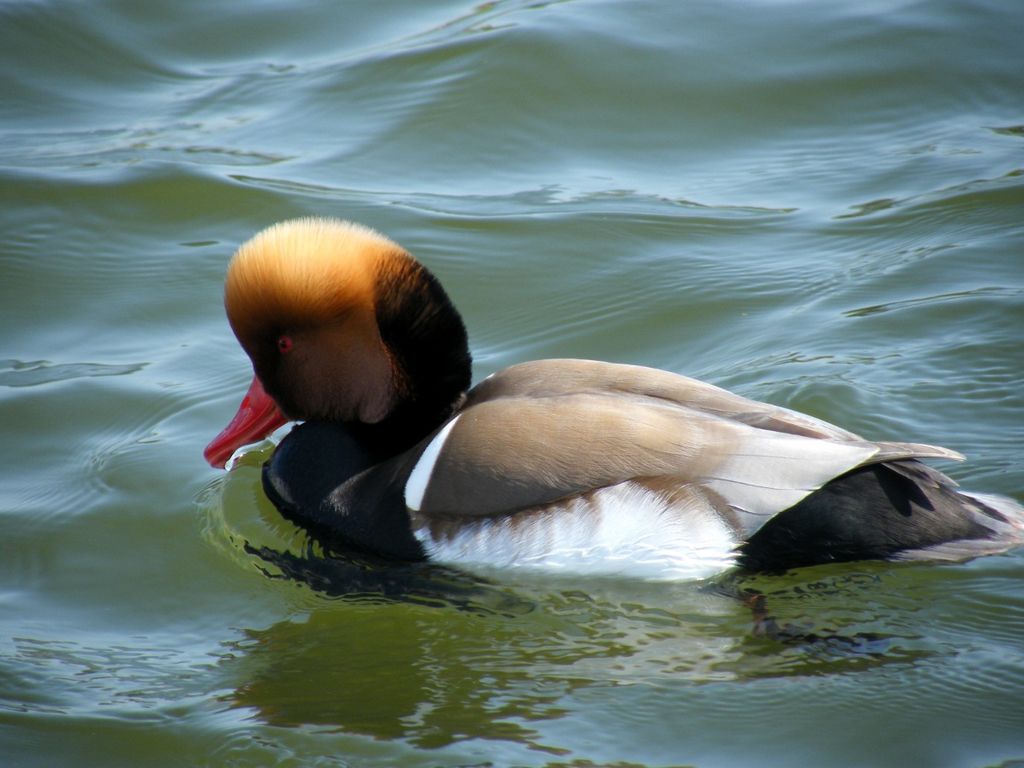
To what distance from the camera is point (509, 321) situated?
6816 mm

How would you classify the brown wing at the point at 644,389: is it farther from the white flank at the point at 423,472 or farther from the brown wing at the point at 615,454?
the white flank at the point at 423,472

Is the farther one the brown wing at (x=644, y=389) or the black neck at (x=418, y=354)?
the black neck at (x=418, y=354)

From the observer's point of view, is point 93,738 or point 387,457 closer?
point 93,738

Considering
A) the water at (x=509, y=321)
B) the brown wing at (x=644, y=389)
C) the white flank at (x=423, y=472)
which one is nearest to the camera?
the water at (x=509, y=321)

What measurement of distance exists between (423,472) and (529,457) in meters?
0.43

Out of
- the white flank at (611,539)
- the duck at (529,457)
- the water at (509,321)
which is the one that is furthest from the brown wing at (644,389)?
the water at (509,321)

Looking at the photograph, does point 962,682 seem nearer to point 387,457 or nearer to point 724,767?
point 724,767

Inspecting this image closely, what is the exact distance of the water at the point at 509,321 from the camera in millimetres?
3990

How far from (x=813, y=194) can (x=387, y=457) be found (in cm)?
393

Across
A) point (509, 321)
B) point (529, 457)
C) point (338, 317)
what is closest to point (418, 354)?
point (338, 317)

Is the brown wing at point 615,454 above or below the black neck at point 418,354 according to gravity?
below

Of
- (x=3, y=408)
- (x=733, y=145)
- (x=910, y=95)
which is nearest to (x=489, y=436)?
(x=3, y=408)

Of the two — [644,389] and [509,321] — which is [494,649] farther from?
[509,321]

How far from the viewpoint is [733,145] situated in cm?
841
